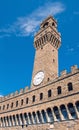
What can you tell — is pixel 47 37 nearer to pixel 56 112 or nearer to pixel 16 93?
pixel 16 93

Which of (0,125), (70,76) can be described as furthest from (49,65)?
(0,125)

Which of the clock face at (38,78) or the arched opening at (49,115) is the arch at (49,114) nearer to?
the arched opening at (49,115)

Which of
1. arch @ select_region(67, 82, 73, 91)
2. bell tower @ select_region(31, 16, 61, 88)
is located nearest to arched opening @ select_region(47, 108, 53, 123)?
arch @ select_region(67, 82, 73, 91)

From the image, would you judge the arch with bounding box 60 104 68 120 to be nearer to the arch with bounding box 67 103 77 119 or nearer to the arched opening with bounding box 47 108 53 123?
the arch with bounding box 67 103 77 119

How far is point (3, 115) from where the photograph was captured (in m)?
33.9

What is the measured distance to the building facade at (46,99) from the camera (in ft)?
69.8

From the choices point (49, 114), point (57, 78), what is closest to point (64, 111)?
point (49, 114)

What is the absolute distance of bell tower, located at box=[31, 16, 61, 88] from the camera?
1206 inches

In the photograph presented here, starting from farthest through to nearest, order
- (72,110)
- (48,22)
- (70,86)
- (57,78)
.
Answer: (48,22) < (57,78) < (70,86) < (72,110)

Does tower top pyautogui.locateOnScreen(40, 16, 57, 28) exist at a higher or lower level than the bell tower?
higher

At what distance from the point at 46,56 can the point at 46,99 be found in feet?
36.7

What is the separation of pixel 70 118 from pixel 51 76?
11.5 metres

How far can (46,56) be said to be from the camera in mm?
32844

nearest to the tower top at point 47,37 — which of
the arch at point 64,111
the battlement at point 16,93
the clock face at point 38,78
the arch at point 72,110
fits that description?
the clock face at point 38,78
